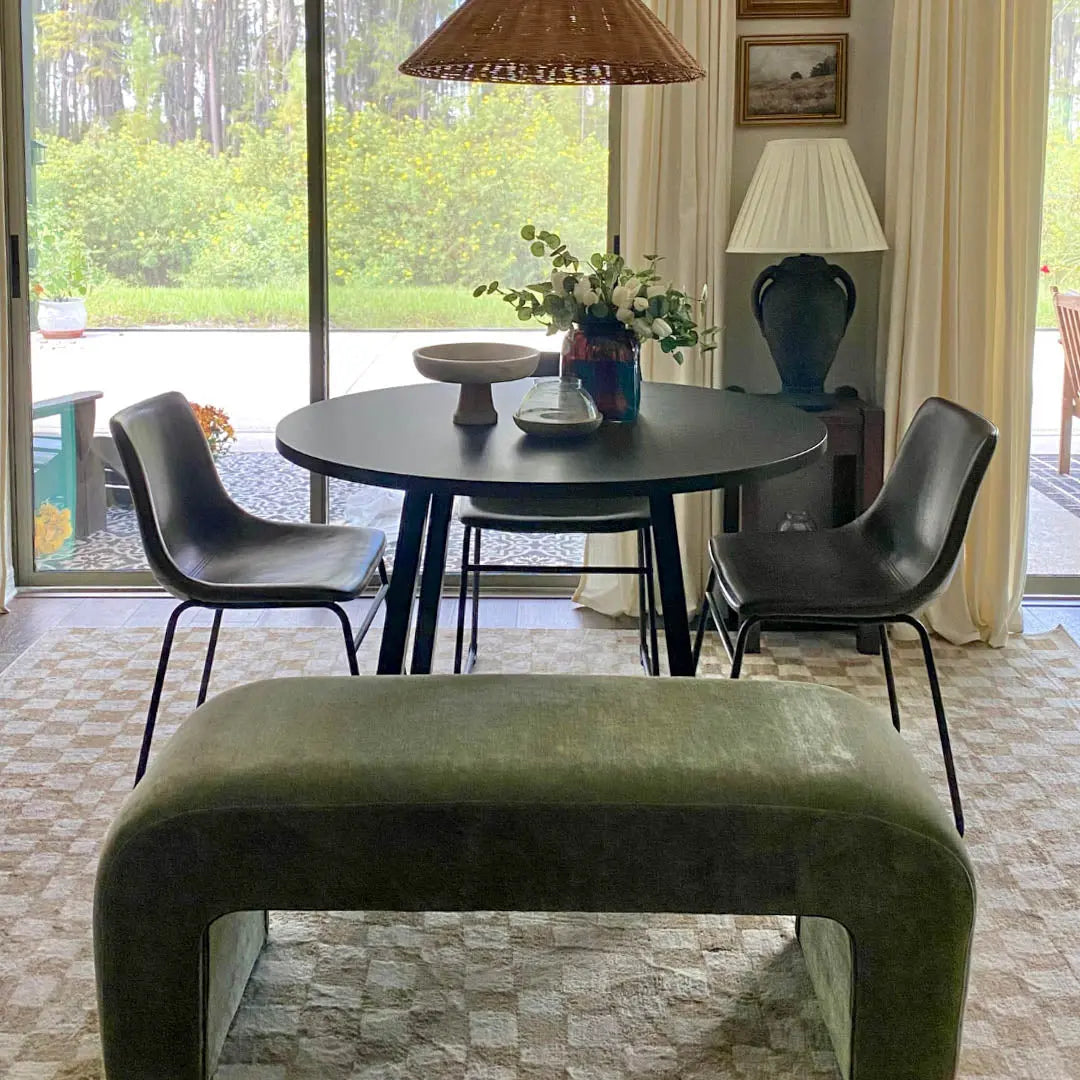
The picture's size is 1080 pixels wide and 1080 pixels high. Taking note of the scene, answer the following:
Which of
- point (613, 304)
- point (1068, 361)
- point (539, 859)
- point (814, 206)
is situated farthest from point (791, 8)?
point (539, 859)

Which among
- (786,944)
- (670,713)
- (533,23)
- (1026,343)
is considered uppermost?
(533,23)

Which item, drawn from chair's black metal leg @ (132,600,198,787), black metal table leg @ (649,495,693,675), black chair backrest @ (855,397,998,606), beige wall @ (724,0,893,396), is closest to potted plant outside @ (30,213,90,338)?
chair's black metal leg @ (132,600,198,787)

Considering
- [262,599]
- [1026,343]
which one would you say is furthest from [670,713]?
[1026,343]

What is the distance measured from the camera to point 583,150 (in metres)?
4.14

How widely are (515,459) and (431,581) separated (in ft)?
1.38

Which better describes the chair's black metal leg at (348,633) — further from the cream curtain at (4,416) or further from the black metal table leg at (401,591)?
the cream curtain at (4,416)

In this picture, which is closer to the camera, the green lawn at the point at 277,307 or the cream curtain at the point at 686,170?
the cream curtain at the point at 686,170

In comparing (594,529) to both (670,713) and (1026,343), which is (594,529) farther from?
(1026,343)

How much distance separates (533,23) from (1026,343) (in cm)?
219

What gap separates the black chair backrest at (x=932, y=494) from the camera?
8.29 feet

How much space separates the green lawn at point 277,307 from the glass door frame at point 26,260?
67mm


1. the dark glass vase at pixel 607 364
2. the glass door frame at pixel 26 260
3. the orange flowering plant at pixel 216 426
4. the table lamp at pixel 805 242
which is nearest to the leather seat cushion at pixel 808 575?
the dark glass vase at pixel 607 364

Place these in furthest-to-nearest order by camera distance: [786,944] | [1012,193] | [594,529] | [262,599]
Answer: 1. [1012,193]
2. [594,529]
3. [262,599]
4. [786,944]

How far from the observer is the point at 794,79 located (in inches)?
154
